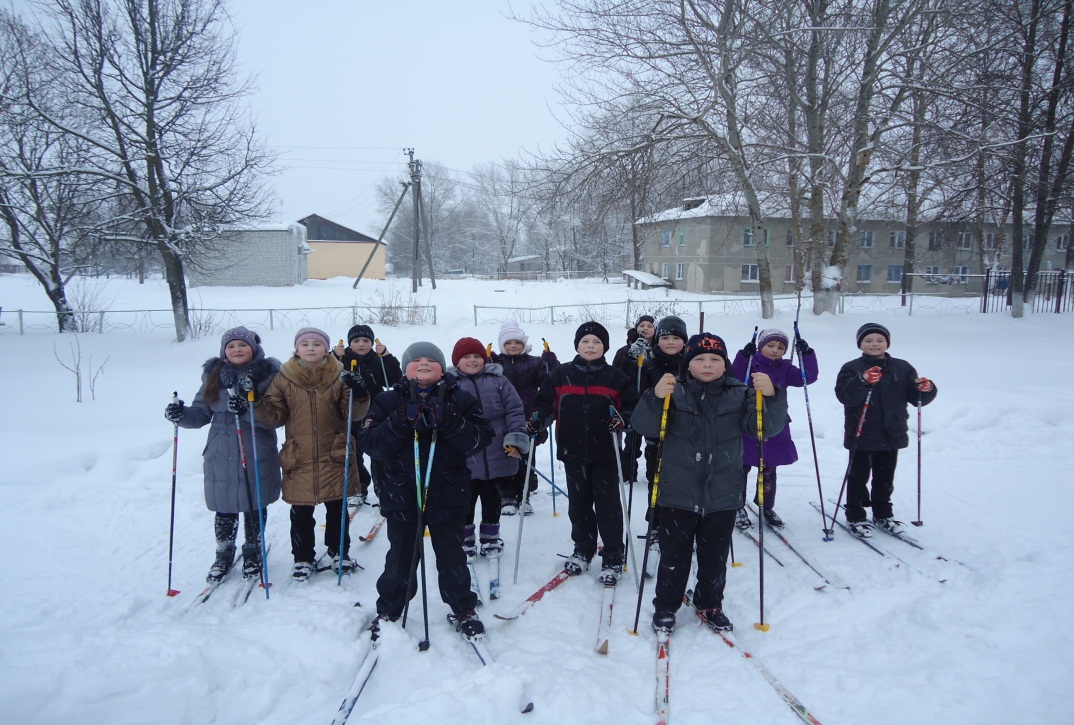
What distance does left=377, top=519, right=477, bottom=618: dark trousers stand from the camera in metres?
3.44

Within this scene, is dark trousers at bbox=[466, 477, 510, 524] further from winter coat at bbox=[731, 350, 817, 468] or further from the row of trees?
the row of trees

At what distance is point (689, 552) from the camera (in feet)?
11.4

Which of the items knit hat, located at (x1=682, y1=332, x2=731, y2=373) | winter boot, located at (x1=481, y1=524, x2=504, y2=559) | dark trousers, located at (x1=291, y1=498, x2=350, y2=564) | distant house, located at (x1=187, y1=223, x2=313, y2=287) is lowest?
winter boot, located at (x1=481, y1=524, x2=504, y2=559)

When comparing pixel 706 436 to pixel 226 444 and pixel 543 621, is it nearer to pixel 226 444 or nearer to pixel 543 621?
pixel 543 621

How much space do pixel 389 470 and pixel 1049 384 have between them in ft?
32.1

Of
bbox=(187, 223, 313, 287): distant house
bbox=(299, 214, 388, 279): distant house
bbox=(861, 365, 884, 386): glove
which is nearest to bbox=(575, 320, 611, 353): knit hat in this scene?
bbox=(861, 365, 884, 386): glove

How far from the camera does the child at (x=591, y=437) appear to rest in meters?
4.09

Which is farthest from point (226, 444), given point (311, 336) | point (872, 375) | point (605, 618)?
point (872, 375)

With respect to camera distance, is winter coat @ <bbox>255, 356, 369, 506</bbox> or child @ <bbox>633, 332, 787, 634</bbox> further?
winter coat @ <bbox>255, 356, 369, 506</bbox>

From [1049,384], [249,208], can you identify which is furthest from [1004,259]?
[249,208]

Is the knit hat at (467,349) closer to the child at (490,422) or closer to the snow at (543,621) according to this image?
the child at (490,422)

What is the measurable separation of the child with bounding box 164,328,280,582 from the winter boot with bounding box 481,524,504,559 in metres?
1.57

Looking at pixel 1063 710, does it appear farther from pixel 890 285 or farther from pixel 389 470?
pixel 890 285

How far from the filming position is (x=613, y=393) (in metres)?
4.17
